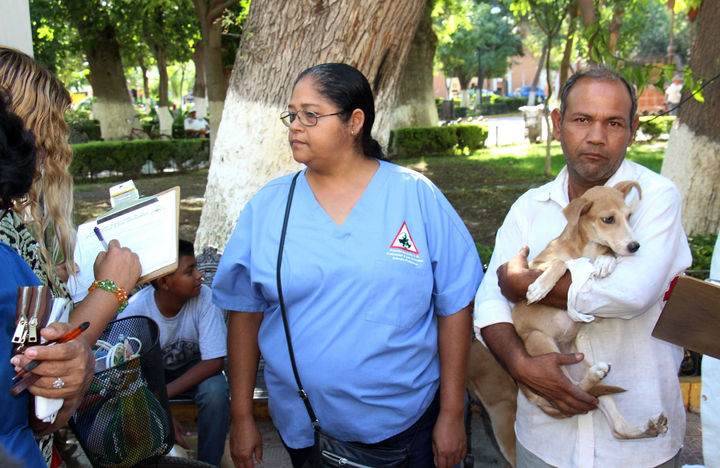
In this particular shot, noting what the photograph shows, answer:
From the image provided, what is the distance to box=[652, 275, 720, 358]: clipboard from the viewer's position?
2027 mm

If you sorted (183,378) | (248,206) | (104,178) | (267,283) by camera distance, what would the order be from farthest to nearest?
(104,178), (183,378), (248,206), (267,283)

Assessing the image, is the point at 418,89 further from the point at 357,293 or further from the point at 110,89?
the point at 357,293

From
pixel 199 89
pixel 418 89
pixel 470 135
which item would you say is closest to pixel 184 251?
pixel 470 135

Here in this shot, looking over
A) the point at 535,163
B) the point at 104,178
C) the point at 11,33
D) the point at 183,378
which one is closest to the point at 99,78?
the point at 104,178

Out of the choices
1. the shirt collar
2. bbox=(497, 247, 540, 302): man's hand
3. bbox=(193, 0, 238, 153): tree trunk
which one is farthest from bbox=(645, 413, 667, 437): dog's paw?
bbox=(193, 0, 238, 153): tree trunk

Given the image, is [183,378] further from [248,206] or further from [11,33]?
[11,33]

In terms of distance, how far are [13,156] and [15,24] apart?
2.99 metres

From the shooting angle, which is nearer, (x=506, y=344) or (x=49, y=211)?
(x=506, y=344)

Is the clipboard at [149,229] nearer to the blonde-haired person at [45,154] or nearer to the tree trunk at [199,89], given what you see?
the blonde-haired person at [45,154]

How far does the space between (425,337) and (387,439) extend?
0.43m

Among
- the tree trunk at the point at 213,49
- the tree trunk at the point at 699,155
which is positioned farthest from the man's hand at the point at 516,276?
the tree trunk at the point at 213,49

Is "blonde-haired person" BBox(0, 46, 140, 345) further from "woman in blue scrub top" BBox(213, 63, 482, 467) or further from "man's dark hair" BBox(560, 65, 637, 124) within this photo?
"man's dark hair" BBox(560, 65, 637, 124)

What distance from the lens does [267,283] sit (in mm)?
2590

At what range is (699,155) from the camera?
24.9ft
